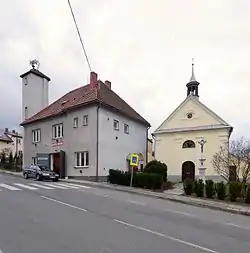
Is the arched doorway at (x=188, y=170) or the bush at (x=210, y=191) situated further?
the arched doorway at (x=188, y=170)

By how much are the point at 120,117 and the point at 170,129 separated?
6963 mm

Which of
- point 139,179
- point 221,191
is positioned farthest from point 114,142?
point 221,191

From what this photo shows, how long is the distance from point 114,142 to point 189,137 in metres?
9.24

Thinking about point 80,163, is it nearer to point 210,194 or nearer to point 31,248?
point 210,194

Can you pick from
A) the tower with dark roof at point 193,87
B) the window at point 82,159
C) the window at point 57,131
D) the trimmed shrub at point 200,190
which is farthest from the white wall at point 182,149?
the trimmed shrub at point 200,190

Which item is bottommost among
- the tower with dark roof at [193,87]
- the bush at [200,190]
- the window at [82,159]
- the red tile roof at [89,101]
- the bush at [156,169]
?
the bush at [200,190]

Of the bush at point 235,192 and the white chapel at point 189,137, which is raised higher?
the white chapel at point 189,137

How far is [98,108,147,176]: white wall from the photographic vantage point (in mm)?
30047

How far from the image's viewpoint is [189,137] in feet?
120

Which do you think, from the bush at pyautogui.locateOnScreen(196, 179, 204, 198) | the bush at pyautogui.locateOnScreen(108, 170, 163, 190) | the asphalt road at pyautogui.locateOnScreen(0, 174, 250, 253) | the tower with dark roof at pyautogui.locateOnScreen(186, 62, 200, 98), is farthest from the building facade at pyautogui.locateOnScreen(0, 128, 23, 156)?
the asphalt road at pyautogui.locateOnScreen(0, 174, 250, 253)

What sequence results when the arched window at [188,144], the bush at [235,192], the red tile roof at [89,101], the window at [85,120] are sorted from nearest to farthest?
the bush at [235,192] → the window at [85,120] → the red tile roof at [89,101] → the arched window at [188,144]

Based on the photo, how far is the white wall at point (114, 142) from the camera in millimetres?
30047

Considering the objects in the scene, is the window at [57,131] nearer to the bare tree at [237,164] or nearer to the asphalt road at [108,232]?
the bare tree at [237,164]

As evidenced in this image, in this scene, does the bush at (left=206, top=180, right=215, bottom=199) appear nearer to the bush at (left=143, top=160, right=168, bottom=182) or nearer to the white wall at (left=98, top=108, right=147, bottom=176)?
the bush at (left=143, top=160, right=168, bottom=182)
